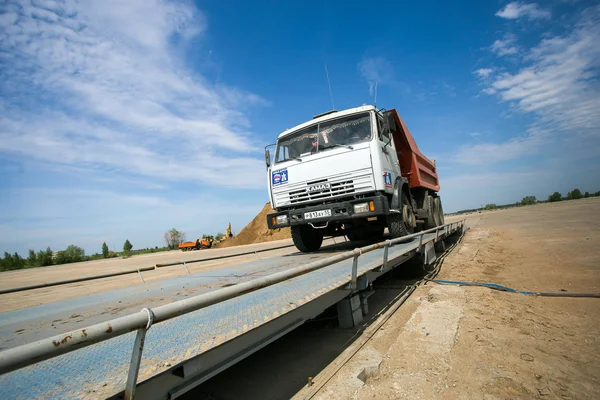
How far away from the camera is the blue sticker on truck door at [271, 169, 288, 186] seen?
218 inches

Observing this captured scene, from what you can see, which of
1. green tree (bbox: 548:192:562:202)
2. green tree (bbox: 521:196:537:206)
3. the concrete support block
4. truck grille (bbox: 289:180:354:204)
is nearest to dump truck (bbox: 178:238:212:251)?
truck grille (bbox: 289:180:354:204)

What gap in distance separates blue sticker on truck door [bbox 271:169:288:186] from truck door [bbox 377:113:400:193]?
5.94 ft

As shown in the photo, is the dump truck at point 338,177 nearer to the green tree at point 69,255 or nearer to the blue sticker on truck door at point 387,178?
the blue sticker on truck door at point 387,178

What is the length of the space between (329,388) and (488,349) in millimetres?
1465

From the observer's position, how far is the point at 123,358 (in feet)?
4.73

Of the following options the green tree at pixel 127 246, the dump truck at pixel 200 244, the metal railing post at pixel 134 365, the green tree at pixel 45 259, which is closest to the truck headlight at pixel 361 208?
the metal railing post at pixel 134 365

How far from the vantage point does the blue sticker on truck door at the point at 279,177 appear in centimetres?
553

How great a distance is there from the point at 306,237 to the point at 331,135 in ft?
7.57

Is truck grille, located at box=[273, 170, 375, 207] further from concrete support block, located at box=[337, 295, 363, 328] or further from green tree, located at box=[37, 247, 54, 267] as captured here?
green tree, located at box=[37, 247, 54, 267]

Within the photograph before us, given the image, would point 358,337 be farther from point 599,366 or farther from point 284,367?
point 599,366

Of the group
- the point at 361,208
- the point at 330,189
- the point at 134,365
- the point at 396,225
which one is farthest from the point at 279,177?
the point at 134,365

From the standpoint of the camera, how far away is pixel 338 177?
16.1ft

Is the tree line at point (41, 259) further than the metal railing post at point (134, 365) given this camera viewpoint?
Yes

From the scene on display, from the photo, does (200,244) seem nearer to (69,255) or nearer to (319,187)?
(69,255)
